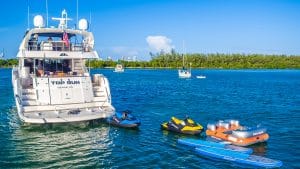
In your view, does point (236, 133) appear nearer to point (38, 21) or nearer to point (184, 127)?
point (184, 127)

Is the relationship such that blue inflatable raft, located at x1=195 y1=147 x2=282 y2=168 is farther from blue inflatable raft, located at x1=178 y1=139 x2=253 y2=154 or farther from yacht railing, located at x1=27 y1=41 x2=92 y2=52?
yacht railing, located at x1=27 y1=41 x2=92 y2=52

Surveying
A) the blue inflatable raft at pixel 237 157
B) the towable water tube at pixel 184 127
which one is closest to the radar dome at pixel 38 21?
the towable water tube at pixel 184 127

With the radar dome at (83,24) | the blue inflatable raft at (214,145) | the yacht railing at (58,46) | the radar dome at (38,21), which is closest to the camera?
the blue inflatable raft at (214,145)

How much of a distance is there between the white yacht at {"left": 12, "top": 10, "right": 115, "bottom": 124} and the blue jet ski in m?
0.77

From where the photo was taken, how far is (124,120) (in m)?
29.2

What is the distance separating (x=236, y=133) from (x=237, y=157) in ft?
12.4

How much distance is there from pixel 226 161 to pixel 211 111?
1873 cm

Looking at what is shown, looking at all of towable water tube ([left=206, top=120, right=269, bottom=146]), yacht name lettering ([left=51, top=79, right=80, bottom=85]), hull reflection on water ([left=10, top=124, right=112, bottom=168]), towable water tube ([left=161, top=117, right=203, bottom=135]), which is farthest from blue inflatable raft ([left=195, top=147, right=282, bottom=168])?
yacht name lettering ([left=51, top=79, right=80, bottom=85])

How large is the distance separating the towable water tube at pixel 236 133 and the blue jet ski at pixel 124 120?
586 cm

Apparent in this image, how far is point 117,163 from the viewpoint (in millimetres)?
20328

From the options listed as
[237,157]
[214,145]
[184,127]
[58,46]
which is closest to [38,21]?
[58,46]

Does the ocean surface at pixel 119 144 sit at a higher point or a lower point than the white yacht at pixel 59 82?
lower

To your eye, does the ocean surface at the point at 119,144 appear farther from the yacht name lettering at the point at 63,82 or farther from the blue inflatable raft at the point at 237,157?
the yacht name lettering at the point at 63,82

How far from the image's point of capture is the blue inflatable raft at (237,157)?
66.3 feet
